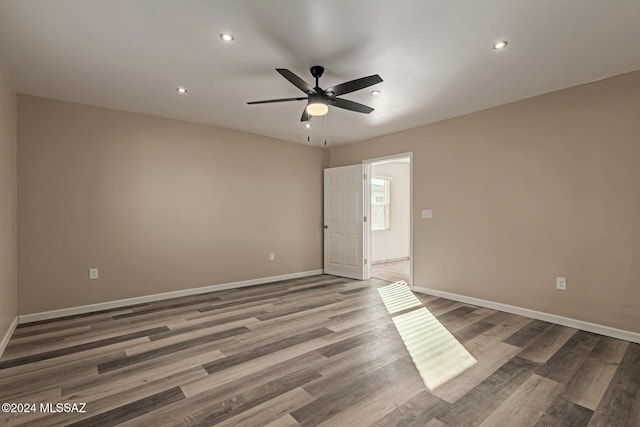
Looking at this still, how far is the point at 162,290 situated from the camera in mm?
4449

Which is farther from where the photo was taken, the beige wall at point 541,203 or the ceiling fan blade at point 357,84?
the beige wall at point 541,203

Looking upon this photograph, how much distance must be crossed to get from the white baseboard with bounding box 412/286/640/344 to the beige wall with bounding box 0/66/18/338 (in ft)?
16.8

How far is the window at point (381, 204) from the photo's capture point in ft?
26.1

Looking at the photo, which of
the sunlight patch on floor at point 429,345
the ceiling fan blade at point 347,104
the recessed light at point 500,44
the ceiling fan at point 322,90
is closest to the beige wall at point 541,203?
the sunlight patch on floor at point 429,345

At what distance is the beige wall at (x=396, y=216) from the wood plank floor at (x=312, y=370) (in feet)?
13.6

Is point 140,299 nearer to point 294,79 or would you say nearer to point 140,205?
point 140,205

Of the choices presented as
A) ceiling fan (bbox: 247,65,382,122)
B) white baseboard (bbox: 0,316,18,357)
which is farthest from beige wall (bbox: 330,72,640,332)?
white baseboard (bbox: 0,316,18,357)

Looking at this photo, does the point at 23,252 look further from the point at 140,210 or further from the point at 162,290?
the point at 162,290

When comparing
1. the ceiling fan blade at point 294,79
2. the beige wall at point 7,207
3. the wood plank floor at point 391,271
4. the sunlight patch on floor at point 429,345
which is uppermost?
the ceiling fan blade at point 294,79

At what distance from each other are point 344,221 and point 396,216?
280 centimetres

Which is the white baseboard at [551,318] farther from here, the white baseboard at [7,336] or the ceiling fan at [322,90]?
the white baseboard at [7,336]

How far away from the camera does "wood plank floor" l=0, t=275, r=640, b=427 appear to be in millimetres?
1887

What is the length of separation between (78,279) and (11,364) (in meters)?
1.46

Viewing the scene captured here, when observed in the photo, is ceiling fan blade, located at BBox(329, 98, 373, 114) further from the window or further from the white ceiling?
the window
